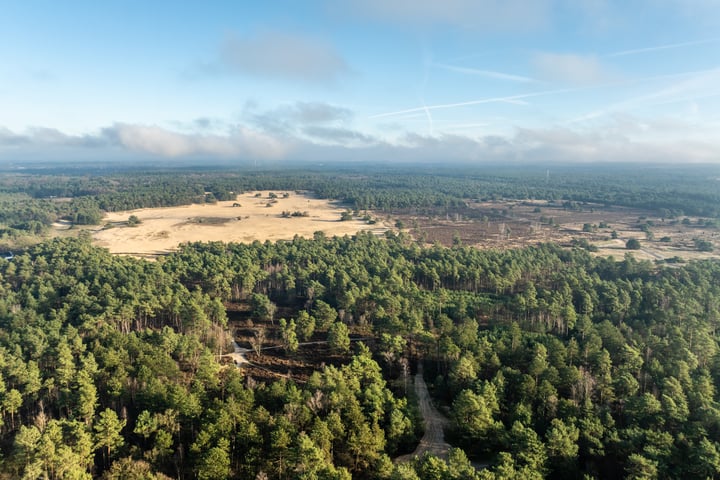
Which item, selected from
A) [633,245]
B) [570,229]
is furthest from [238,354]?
[570,229]

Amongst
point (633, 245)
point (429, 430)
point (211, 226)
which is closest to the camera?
point (429, 430)

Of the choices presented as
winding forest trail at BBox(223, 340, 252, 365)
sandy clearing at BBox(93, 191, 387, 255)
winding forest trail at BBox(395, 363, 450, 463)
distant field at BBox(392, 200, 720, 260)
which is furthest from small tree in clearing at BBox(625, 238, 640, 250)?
winding forest trail at BBox(223, 340, 252, 365)

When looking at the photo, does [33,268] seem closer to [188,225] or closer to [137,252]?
[137,252]

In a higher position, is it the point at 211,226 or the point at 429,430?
the point at 211,226

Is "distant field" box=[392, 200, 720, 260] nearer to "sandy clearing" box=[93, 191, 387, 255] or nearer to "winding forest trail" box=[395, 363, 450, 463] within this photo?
"sandy clearing" box=[93, 191, 387, 255]

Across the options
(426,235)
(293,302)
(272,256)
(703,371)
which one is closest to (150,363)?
(293,302)

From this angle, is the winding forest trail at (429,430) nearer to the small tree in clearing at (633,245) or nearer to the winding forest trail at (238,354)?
the winding forest trail at (238,354)

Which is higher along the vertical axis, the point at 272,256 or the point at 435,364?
the point at 272,256

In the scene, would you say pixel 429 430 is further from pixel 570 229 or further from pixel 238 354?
pixel 570 229
